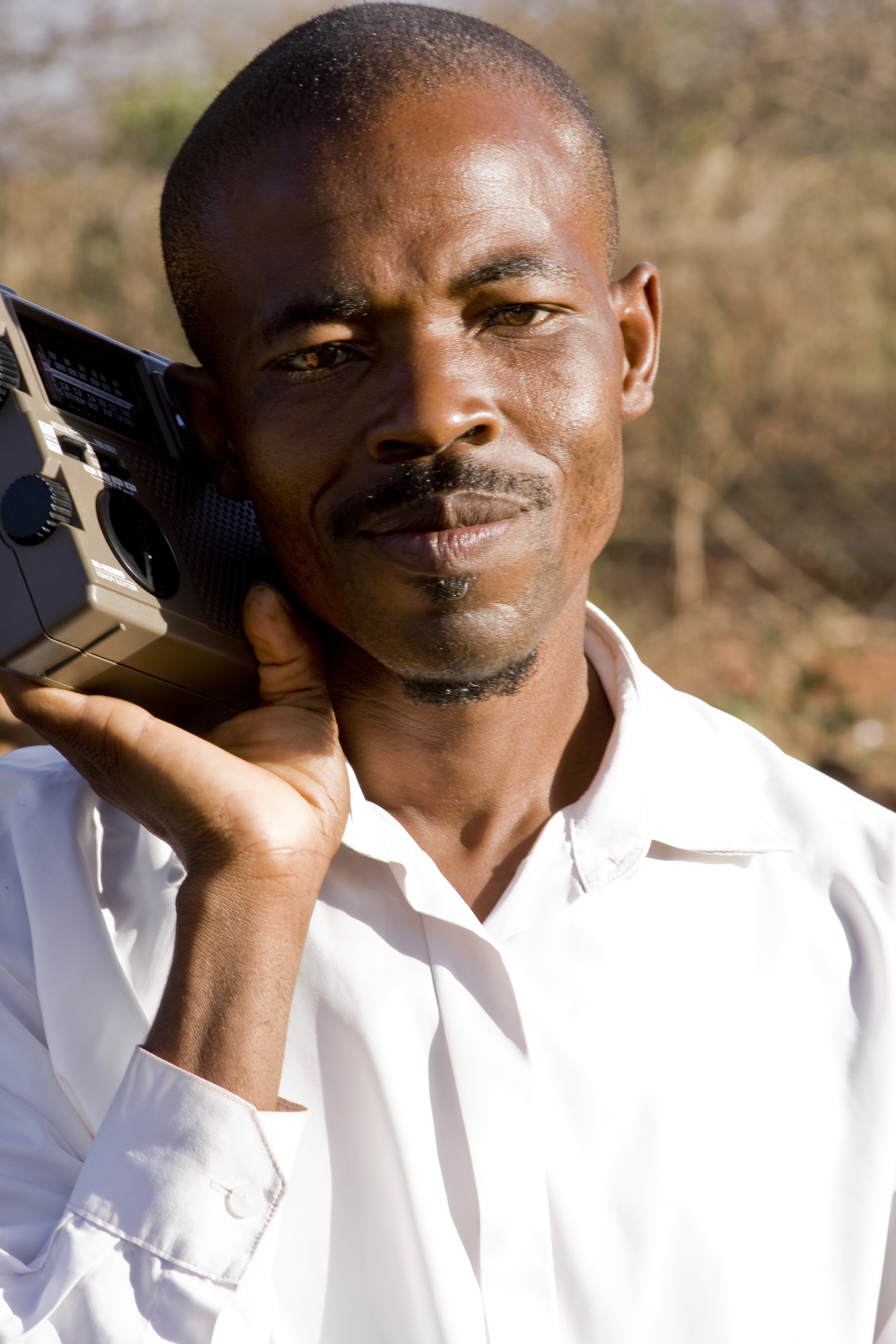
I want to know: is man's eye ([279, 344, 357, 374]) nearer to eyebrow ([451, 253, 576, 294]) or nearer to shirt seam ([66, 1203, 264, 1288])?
eyebrow ([451, 253, 576, 294])

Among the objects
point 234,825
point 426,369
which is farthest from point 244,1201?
point 426,369

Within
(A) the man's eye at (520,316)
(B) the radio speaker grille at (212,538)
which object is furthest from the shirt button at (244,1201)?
(A) the man's eye at (520,316)

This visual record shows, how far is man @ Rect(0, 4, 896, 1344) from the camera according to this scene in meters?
1.78

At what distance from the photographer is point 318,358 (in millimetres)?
1955

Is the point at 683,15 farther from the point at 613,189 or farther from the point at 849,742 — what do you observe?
the point at 613,189

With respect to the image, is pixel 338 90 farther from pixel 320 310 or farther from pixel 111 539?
pixel 111 539

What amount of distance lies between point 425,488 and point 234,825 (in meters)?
0.54

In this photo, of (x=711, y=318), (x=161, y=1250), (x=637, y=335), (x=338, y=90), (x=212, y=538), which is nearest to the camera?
(x=161, y=1250)

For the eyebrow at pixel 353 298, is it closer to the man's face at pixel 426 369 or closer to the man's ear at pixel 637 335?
the man's face at pixel 426 369

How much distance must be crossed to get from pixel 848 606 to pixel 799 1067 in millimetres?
6338

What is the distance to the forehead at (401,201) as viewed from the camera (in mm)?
1879

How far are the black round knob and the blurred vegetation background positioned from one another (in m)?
5.57

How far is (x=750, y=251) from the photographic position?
7.57 metres

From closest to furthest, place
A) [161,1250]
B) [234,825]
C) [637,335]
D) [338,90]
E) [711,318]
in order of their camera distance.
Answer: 1. [161,1250]
2. [234,825]
3. [338,90]
4. [637,335]
5. [711,318]
